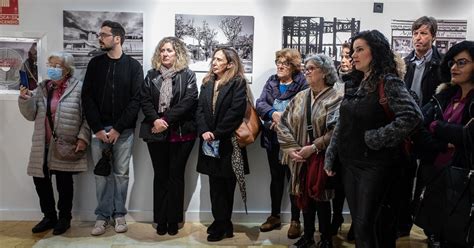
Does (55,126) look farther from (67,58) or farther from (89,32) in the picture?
(89,32)

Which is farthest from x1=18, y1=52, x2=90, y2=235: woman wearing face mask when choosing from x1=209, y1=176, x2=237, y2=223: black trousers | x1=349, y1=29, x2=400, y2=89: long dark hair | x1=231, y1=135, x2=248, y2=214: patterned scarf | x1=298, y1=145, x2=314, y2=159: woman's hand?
x1=349, y1=29, x2=400, y2=89: long dark hair

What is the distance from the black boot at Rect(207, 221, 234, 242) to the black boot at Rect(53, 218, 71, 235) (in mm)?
1209

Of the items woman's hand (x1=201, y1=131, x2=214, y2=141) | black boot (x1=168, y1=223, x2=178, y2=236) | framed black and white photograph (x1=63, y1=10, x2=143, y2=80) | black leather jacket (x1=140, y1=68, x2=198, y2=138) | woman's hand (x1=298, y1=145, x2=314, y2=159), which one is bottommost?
black boot (x1=168, y1=223, x2=178, y2=236)

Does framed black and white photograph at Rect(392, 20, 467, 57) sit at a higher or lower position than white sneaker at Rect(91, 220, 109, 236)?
higher

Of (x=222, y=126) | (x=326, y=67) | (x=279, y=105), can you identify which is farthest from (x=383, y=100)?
(x=222, y=126)

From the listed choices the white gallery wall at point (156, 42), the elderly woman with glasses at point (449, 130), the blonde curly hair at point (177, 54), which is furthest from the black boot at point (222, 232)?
the elderly woman with glasses at point (449, 130)

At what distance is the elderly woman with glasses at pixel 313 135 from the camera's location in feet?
10.2

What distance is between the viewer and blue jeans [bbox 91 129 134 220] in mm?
3779

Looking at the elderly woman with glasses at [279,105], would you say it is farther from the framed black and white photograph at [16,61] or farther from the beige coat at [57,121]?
the framed black and white photograph at [16,61]

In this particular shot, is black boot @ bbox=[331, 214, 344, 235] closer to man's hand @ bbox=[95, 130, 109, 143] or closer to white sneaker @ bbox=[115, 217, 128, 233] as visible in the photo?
white sneaker @ bbox=[115, 217, 128, 233]

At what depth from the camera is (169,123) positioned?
360 centimetres

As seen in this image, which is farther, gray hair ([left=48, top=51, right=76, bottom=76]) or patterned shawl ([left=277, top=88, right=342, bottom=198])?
gray hair ([left=48, top=51, right=76, bottom=76])

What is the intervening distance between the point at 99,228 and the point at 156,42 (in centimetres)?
165

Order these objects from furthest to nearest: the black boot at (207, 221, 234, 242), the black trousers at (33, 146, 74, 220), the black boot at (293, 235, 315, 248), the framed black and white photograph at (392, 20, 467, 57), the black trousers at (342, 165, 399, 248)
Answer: the framed black and white photograph at (392, 20, 467, 57)
the black trousers at (33, 146, 74, 220)
the black boot at (207, 221, 234, 242)
the black boot at (293, 235, 315, 248)
the black trousers at (342, 165, 399, 248)
